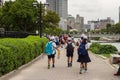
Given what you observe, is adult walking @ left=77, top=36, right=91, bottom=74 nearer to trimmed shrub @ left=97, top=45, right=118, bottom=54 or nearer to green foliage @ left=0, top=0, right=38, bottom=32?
trimmed shrub @ left=97, top=45, right=118, bottom=54

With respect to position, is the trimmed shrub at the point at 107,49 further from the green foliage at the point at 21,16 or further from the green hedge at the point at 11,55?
the green foliage at the point at 21,16

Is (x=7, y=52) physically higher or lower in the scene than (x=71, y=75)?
higher

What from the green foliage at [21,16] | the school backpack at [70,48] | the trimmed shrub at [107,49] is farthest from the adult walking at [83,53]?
the green foliage at [21,16]

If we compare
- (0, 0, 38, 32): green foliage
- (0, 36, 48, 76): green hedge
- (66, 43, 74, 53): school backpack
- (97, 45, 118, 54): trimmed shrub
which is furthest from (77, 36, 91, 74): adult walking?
(0, 0, 38, 32): green foliage

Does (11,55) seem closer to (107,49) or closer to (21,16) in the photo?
(107,49)

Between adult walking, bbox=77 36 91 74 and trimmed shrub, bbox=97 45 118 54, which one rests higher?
adult walking, bbox=77 36 91 74

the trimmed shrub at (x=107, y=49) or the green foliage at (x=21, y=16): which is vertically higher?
the green foliage at (x=21, y=16)

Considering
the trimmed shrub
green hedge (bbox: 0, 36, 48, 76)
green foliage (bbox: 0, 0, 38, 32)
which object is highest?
green foliage (bbox: 0, 0, 38, 32)

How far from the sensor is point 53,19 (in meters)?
68.2

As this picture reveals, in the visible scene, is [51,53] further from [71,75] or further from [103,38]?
[103,38]

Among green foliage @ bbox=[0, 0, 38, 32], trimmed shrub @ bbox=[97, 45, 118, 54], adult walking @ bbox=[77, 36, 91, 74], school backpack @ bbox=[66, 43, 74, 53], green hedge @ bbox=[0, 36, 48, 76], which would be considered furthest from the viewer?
green foliage @ bbox=[0, 0, 38, 32]

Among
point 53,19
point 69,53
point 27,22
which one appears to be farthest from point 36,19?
point 69,53

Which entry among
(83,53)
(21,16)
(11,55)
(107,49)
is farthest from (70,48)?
(21,16)

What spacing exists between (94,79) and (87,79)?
11.0 inches
